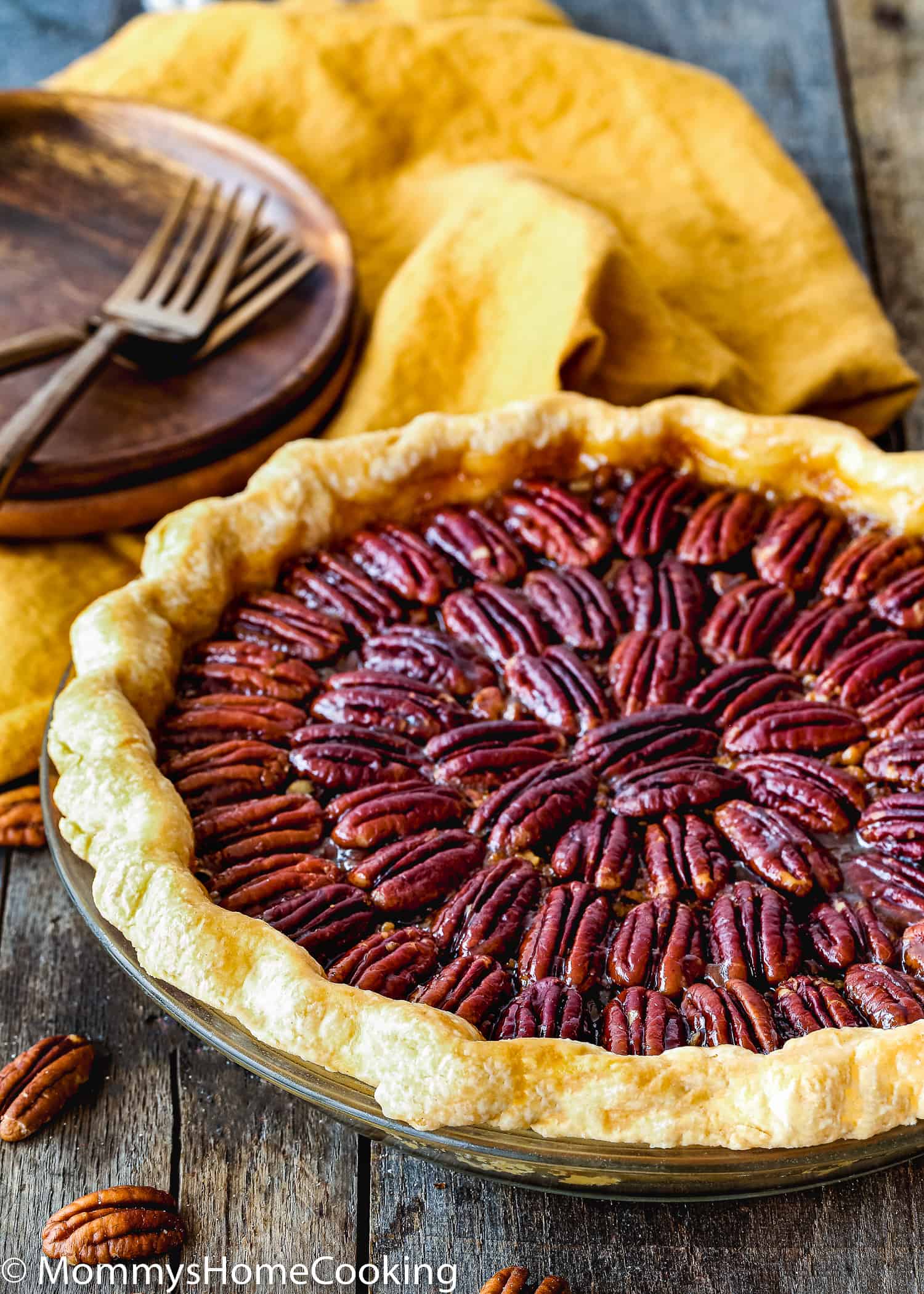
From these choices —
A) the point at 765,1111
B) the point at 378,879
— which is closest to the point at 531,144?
the point at 378,879

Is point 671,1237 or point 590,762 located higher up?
point 590,762

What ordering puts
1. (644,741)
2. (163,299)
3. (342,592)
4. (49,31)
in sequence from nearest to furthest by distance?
(644,741), (342,592), (163,299), (49,31)

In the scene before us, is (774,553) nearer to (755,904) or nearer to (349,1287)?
(755,904)

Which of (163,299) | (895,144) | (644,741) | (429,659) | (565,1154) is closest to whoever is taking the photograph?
(565,1154)

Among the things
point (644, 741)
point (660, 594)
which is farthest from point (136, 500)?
point (644, 741)

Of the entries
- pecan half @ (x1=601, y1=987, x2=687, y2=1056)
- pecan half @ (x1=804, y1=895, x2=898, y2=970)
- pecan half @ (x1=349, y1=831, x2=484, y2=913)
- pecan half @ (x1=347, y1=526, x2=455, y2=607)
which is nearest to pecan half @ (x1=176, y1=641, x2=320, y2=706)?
pecan half @ (x1=347, y1=526, x2=455, y2=607)

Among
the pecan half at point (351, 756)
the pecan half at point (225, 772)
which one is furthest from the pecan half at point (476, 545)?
the pecan half at point (225, 772)

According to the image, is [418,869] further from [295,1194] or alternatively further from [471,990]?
[295,1194]
